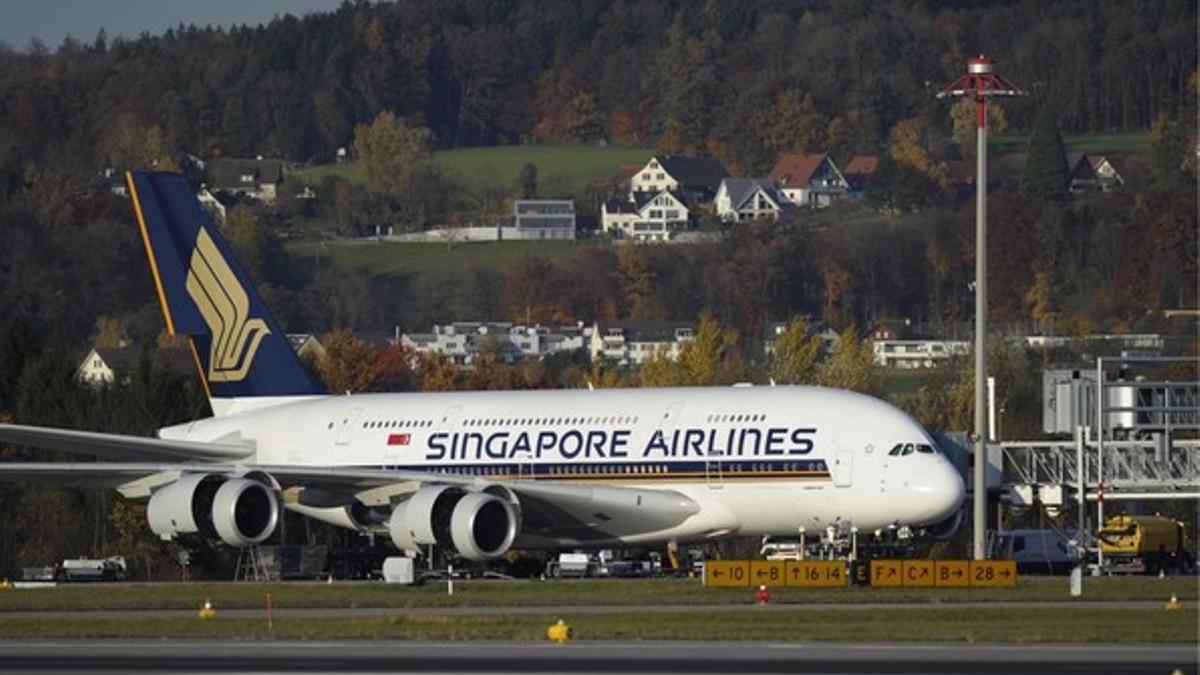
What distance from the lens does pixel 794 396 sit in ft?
209

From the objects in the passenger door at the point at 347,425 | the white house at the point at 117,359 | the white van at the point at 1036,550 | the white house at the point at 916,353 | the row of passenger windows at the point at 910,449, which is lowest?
the white van at the point at 1036,550

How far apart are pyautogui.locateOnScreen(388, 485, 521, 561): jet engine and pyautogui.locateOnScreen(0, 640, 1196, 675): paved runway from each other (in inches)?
745

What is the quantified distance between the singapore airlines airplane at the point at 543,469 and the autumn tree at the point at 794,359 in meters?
68.0

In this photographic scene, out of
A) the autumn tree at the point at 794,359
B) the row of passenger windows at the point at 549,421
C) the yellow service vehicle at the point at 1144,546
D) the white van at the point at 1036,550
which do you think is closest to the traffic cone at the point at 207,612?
the row of passenger windows at the point at 549,421

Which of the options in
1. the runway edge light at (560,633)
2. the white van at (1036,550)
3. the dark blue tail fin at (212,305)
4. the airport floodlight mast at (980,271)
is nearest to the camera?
the runway edge light at (560,633)

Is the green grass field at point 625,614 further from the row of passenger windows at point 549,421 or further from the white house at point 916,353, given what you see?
the white house at point 916,353

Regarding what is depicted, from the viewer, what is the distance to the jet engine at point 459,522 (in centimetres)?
6253

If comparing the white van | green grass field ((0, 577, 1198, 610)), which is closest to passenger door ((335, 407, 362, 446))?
green grass field ((0, 577, 1198, 610))

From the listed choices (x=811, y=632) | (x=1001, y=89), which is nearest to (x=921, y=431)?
(x=1001, y=89)

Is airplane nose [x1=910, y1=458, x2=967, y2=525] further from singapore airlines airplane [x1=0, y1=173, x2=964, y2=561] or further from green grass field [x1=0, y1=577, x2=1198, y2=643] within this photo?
green grass field [x1=0, y1=577, x2=1198, y2=643]

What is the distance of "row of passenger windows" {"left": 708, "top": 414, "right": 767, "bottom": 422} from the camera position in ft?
208

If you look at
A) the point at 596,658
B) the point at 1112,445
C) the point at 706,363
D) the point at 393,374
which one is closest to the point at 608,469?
the point at 1112,445

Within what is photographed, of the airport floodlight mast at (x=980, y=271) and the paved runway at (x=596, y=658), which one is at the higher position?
the airport floodlight mast at (x=980, y=271)

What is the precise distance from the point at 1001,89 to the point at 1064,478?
10.3 meters
